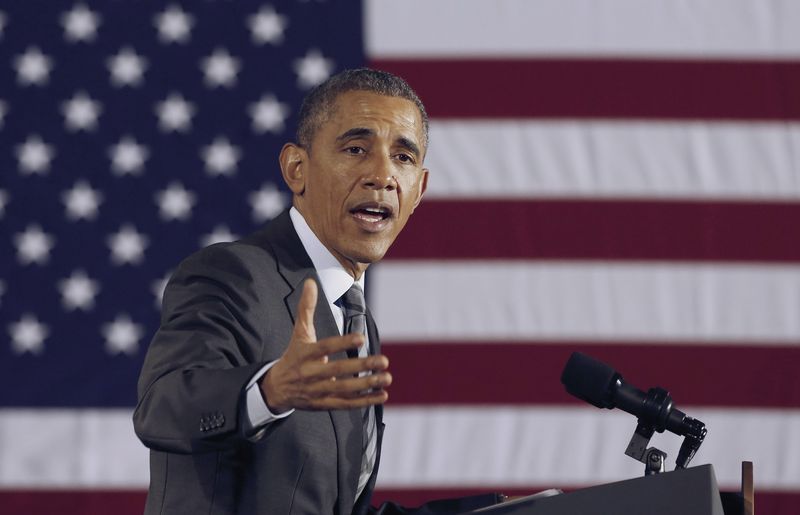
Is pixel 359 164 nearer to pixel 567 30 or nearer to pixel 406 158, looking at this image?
pixel 406 158

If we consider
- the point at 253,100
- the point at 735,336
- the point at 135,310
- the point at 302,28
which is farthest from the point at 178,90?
the point at 735,336

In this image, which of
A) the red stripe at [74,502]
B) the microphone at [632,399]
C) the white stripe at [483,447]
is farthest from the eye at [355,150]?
the red stripe at [74,502]

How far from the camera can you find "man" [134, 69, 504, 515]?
117 centimetres

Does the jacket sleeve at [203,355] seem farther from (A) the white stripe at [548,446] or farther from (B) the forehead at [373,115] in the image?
(A) the white stripe at [548,446]

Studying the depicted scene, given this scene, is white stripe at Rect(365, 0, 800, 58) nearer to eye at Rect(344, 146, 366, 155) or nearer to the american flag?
the american flag

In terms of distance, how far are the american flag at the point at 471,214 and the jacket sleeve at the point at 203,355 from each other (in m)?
1.38

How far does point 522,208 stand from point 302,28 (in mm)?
874

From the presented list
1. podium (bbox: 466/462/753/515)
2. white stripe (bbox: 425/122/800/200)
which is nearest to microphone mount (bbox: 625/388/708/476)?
podium (bbox: 466/462/753/515)

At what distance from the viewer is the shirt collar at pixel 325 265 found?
1.74 meters

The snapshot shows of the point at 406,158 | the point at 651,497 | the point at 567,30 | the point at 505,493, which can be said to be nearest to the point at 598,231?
the point at 567,30

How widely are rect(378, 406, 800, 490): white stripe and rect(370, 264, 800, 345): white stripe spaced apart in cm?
23

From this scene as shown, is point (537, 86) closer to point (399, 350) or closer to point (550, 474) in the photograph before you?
point (399, 350)

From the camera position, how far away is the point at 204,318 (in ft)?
4.65

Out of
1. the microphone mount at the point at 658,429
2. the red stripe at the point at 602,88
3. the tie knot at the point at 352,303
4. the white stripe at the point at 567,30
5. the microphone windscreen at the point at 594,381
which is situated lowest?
the microphone mount at the point at 658,429
